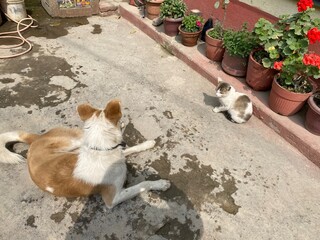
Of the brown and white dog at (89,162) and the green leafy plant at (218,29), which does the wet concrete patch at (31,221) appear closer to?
the brown and white dog at (89,162)

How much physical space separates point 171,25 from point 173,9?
1.16ft

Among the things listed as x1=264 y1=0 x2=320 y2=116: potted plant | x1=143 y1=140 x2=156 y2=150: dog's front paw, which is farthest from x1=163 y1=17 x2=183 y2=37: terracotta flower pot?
x1=143 y1=140 x2=156 y2=150: dog's front paw

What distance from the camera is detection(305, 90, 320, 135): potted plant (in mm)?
3840

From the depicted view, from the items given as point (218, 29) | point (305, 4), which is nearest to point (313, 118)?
point (305, 4)

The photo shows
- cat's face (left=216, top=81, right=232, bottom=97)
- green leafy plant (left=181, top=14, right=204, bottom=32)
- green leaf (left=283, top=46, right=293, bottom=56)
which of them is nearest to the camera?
green leaf (left=283, top=46, right=293, bottom=56)

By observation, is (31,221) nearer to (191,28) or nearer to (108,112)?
(108,112)

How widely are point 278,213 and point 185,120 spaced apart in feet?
6.59

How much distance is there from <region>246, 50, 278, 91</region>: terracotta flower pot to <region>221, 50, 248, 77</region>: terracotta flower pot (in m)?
0.25

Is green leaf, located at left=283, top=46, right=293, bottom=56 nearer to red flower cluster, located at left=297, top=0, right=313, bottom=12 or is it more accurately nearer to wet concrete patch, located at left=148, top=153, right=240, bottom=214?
red flower cluster, located at left=297, top=0, right=313, bottom=12

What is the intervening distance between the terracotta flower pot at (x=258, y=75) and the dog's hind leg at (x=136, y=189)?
8.34 ft

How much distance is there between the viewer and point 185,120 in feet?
14.9

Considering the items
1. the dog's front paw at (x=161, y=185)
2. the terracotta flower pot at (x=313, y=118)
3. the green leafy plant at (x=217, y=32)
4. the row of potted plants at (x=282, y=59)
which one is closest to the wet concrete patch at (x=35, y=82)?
the dog's front paw at (x=161, y=185)

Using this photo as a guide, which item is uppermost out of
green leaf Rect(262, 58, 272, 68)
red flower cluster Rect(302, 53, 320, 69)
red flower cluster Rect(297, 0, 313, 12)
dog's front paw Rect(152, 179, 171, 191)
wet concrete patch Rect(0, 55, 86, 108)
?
red flower cluster Rect(297, 0, 313, 12)

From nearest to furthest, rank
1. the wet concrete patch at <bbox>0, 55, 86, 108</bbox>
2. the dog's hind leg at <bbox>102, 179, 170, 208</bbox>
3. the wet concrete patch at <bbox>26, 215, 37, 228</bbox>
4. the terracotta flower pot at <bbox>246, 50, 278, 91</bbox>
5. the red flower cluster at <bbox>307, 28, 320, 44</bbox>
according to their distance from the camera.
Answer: the wet concrete patch at <bbox>26, 215, 37, 228</bbox>
the dog's hind leg at <bbox>102, 179, 170, 208</bbox>
the red flower cluster at <bbox>307, 28, 320, 44</bbox>
the terracotta flower pot at <bbox>246, 50, 278, 91</bbox>
the wet concrete patch at <bbox>0, 55, 86, 108</bbox>
